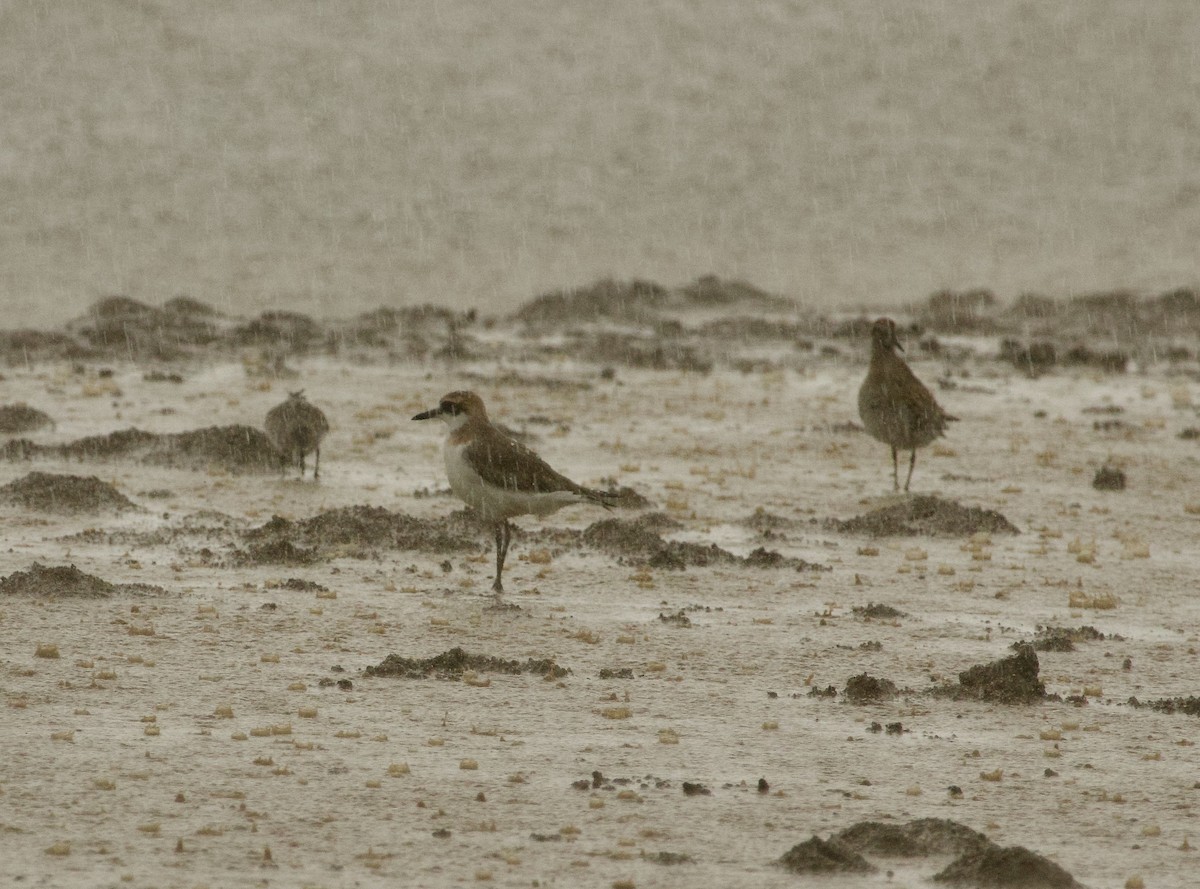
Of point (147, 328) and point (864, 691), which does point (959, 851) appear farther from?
point (147, 328)

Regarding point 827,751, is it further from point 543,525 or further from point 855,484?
point 855,484

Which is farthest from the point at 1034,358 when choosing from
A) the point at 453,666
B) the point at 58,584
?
the point at 58,584

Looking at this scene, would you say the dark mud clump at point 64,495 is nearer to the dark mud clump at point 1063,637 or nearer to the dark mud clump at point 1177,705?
the dark mud clump at point 1063,637

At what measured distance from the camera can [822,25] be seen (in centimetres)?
5250

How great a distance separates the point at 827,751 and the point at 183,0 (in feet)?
146

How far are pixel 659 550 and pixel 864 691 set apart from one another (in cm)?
397

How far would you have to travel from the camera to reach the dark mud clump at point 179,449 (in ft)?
56.9

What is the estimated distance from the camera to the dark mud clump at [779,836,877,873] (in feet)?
25.7

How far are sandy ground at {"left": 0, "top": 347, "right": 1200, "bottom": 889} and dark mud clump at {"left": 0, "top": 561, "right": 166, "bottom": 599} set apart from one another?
6.0 inches

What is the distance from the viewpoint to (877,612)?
12820mm

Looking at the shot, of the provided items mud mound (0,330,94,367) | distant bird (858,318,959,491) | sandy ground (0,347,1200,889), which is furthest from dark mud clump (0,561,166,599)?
mud mound (0,330,94,367)

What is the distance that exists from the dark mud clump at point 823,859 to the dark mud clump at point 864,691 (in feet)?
8.93

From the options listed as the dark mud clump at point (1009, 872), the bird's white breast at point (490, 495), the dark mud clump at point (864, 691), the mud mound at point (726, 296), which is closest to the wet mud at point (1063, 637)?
the dark mud clump at point (864, 691)

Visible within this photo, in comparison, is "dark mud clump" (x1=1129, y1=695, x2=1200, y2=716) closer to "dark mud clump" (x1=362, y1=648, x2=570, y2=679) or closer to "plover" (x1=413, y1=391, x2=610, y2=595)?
"dark mud clump" (x1=362, y1=648, x2=570, y2=679)
